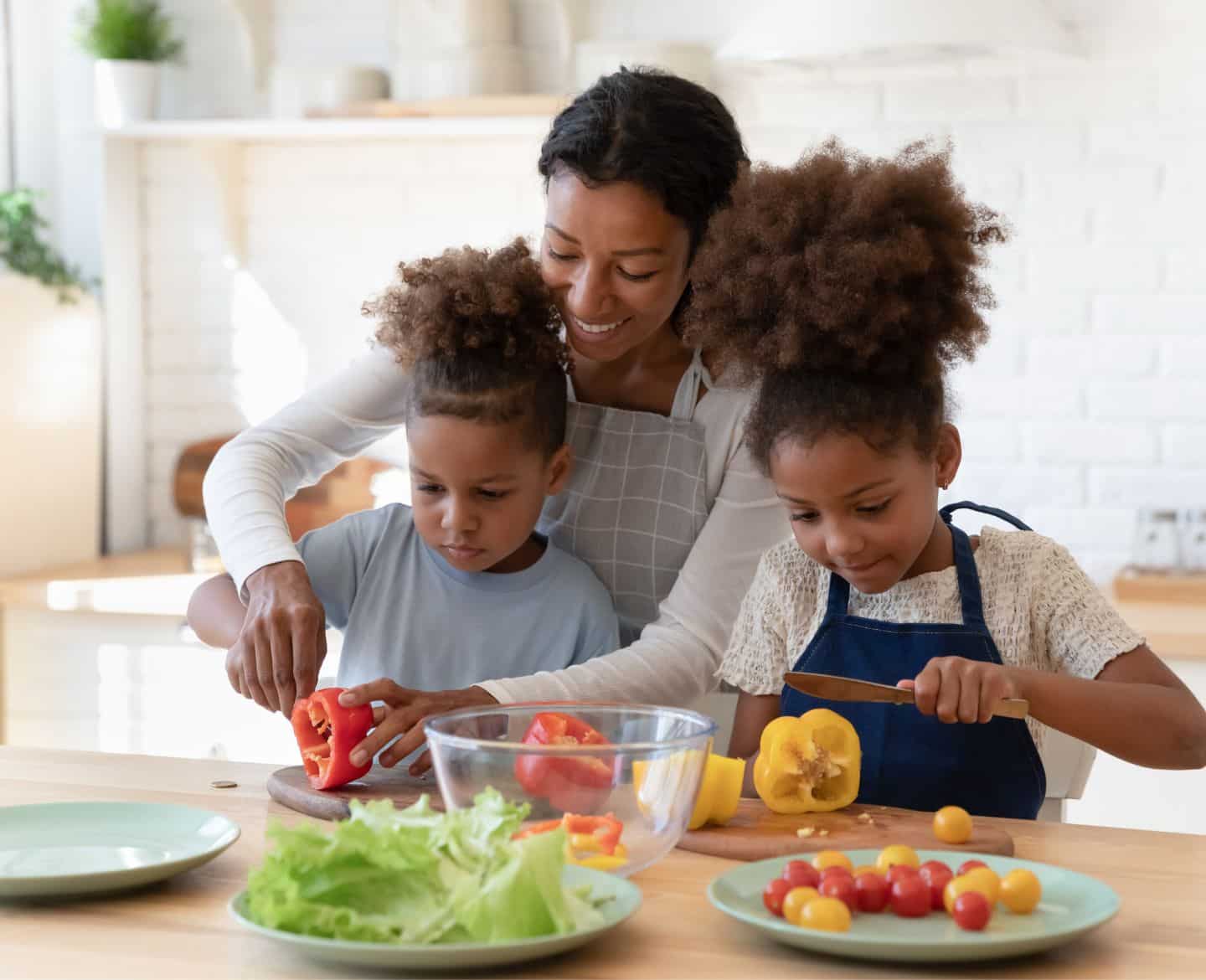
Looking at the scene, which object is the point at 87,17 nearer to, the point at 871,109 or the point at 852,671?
the point at 871,109

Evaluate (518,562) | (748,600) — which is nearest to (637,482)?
(518,562)

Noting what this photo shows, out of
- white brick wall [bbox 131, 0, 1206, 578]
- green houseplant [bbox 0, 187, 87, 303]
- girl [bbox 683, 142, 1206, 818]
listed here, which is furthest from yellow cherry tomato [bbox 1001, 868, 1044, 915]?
green houseplant [bbox 0, 187, 87, 303]

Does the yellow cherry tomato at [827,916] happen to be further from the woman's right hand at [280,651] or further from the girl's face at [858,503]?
the woman's right hand at [280,651]

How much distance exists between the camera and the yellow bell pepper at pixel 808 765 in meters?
1.22

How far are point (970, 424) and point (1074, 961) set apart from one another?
2124 millimetres

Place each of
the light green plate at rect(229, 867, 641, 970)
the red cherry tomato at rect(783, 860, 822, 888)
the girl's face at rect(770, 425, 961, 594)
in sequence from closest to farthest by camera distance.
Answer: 1. the light green plate at rect(229, 867, 641, 970)
2. the red cherry tomato at rect(783, 860, 822, 888)
3. the girl's face at rect(770, 425, 961, 594)

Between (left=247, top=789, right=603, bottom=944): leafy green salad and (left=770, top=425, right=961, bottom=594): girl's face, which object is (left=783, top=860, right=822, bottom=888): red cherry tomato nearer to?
(left=247, top=789, right=603, bottom=944): leafy green salad

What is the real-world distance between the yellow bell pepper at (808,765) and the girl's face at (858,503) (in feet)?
0.56

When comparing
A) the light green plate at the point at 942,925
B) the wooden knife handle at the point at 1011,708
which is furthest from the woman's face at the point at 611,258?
the light green plate at the point at 942,925

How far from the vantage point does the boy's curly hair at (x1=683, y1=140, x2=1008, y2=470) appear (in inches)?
52.4

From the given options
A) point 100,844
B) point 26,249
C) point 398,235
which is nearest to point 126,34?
point 26,249

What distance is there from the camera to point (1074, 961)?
0.91m

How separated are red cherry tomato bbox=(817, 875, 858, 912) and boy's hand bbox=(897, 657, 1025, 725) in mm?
249

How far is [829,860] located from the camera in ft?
3.23
